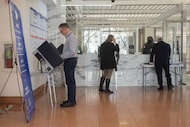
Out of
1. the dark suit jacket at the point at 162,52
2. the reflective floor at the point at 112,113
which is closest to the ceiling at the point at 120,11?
the dark suit jacket at the point at 162,52

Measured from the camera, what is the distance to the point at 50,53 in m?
4.78

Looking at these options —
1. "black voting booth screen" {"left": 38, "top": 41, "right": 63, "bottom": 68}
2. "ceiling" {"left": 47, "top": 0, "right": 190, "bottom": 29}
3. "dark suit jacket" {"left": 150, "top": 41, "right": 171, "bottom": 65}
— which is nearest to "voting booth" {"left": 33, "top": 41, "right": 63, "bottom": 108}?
"black voting booth screen" {"left": 38, "top": 41, "right": 63, "bottom": 68}

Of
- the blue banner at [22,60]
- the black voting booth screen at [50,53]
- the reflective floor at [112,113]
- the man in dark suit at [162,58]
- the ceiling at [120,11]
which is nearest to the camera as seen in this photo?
the reflective floor at [112,113]

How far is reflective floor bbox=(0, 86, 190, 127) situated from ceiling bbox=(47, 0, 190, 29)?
120 inches

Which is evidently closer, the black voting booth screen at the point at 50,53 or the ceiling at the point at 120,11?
the black voting booth screen at the point at 50,53

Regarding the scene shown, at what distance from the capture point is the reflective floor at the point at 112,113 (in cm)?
386

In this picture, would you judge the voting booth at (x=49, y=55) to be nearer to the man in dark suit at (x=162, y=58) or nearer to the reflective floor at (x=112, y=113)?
the reflective floor at (x=112, y=113)

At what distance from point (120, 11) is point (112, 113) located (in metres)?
6.26

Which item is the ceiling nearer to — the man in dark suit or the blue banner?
the man in dark suit

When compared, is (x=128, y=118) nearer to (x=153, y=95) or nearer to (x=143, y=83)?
(x=153, y=95)

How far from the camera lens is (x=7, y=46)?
5.06 metres

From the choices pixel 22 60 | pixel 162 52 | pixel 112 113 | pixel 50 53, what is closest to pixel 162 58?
pixel 162 52

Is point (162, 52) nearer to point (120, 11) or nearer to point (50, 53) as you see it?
point (120, 11)

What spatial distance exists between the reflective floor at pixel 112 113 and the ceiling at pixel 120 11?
304cm
